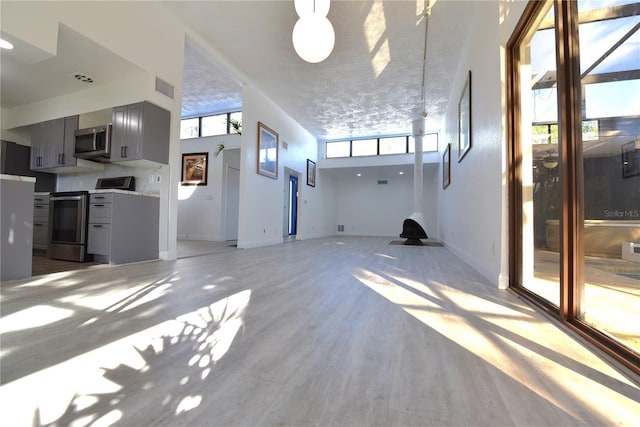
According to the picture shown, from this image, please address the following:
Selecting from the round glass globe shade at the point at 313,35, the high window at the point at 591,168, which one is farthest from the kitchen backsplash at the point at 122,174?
the high window at the point at 591,168

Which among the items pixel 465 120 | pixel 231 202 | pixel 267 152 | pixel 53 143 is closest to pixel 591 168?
pixel 465 120

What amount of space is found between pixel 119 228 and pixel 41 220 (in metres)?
1.68

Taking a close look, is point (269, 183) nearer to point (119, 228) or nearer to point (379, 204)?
point (119, 228)

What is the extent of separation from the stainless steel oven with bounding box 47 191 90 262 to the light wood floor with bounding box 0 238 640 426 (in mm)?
1511

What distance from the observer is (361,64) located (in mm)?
4777

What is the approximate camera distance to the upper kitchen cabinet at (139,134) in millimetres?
3424

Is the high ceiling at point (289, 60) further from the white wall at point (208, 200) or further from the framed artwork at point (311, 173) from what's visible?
the framed artwork at point (311, 173)

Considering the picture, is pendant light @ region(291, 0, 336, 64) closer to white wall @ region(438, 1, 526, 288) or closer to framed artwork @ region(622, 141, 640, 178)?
white wall @ region(438, 1, 526, 288)

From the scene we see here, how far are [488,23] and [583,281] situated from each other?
9.20 feet

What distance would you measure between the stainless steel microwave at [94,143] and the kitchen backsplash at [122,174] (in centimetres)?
30

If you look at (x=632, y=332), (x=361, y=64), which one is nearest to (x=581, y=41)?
(x=632, y=332)

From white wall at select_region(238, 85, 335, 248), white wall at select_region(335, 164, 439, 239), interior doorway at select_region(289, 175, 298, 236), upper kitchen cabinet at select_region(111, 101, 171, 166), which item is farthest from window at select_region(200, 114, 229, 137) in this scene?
white wall at select_region(335, 164, 439, 239)

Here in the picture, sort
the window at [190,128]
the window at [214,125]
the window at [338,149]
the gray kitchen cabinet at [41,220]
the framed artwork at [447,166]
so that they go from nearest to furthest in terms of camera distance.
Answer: the gray kitchen cabinet at [41,220], the framed artwork at [447,166], the window at [214,125], the window at [190,128], the window at [338,149]

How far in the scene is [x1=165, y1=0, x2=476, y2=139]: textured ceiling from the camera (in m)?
3.59
